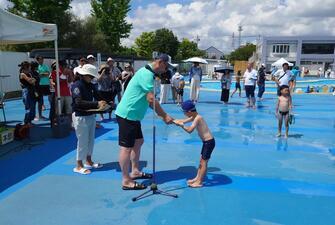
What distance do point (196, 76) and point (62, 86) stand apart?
24.5 feet

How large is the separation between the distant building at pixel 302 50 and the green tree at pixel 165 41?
17.2 metres

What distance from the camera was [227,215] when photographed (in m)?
4.11

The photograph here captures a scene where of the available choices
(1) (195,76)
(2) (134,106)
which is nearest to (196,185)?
(2) (134,106)

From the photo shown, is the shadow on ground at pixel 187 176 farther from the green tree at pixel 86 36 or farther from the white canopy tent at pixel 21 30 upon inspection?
the green tree at pixel 86 36

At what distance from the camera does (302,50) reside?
66.0 metres

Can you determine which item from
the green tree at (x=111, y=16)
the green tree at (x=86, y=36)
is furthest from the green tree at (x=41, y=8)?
the green tree at (x=111, y=16)

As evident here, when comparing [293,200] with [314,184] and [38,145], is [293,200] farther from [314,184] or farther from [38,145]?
[38,145]

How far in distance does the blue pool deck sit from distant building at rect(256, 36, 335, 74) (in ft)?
200

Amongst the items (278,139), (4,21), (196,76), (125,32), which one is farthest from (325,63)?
(4,21)

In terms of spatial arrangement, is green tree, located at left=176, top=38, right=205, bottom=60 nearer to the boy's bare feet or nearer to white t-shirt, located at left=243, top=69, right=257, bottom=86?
white t-shirt, located at left=243, top=69, right=257, bottom=86

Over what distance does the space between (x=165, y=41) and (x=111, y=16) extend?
2476 centimetres

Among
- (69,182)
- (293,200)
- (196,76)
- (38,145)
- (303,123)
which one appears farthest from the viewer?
(196,76)

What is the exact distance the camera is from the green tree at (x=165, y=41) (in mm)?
62688

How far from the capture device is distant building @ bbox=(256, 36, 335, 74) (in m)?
65.1
